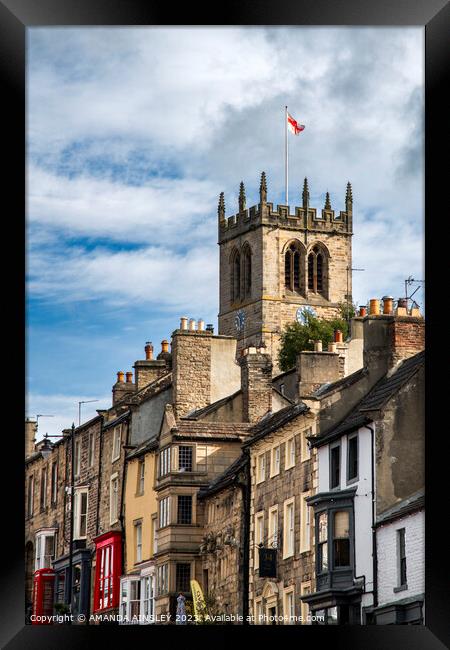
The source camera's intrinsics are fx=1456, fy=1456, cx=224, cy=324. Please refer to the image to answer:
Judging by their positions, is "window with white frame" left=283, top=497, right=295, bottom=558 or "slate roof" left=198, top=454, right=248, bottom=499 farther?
"slate roof" left=198, top=454, right=248, bottom=499

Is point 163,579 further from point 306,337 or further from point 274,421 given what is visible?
point 306,337

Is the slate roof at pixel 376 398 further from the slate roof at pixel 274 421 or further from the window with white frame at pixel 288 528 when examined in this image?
the window with white frame at pixel 288 528

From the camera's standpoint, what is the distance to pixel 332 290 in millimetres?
110875

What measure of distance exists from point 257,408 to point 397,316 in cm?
948

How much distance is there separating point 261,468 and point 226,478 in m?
3.18

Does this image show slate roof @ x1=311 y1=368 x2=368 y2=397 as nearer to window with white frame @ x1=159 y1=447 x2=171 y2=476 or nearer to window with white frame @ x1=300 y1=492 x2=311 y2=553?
window with white frame @ x1=300 y1=492 x2=311 y2=553

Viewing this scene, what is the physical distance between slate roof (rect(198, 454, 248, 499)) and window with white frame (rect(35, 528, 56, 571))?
38.7 ft

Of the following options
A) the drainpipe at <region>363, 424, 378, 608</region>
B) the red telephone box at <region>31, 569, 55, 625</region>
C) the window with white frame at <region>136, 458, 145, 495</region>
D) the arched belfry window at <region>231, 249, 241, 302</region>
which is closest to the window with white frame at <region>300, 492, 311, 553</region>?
the drainpipe at <region>363, 424, 378, 608</region>

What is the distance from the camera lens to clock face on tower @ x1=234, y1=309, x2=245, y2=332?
4353 inches
